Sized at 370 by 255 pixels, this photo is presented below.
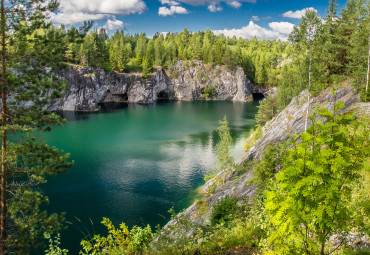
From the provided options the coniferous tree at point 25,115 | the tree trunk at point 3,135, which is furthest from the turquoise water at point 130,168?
the tree trunk at point 3,135

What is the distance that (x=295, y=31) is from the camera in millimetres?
20484

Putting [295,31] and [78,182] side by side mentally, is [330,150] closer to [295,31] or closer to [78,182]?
[295,31]

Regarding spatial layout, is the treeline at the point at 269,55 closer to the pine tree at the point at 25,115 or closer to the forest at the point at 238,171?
the forest at the point at 238,171

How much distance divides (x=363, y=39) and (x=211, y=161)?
2284 cm

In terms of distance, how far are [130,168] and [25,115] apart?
2549 centimetres

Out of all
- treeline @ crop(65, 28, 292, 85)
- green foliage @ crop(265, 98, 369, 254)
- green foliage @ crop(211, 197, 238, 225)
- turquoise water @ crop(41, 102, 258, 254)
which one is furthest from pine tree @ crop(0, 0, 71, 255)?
treeline @ crop(65, 28, 292, 85)

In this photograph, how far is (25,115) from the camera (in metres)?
9.45

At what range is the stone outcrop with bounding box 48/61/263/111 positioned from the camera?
290 feet

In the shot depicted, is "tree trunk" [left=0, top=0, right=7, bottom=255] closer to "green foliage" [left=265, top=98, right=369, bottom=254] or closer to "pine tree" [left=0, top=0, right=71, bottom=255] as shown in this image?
"pine tree" [left=0, top=0, right=71, bottom=255]

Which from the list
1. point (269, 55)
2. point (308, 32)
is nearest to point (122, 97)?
point (269, 55)

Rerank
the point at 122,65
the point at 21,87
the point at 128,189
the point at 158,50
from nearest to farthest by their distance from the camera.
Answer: the point at 21,87 < the point at 128,189 < the point at 122,65 < the point at 158,50

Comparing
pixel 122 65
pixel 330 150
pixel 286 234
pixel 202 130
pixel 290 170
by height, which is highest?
pixel 122 65

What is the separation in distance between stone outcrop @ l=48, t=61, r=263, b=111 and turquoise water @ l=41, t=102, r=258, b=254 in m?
26.3

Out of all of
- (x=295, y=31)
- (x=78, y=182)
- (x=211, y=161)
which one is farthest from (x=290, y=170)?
(x=211, y=161)
